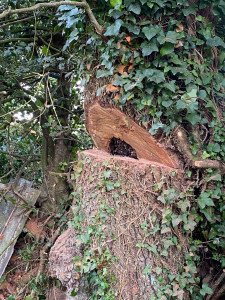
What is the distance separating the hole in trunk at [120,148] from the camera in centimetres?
214

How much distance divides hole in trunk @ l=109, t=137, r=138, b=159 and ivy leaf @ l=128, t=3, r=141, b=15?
1.04 metres

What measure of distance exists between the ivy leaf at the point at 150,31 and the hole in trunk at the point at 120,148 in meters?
0.93

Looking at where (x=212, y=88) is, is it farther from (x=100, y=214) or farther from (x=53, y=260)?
(x=53, y=260)

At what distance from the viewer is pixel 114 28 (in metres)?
1.62

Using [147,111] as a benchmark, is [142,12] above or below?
above

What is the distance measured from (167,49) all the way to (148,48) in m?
0.13

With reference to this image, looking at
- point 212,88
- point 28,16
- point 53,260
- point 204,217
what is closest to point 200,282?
point 204,217

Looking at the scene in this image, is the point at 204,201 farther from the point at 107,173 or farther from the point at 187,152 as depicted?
the point at 107,173

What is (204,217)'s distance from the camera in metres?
1.85

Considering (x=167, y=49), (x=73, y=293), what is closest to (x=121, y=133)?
(x=167, y=49)

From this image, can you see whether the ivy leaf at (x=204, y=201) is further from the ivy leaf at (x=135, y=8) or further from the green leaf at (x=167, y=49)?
the ivy leaf at (x=135, y=8)

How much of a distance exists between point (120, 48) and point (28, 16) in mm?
1773

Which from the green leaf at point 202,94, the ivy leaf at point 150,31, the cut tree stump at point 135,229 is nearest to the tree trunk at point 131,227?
the cut tree stump at point 135,229

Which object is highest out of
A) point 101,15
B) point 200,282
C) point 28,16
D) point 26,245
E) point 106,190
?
point 101,15
